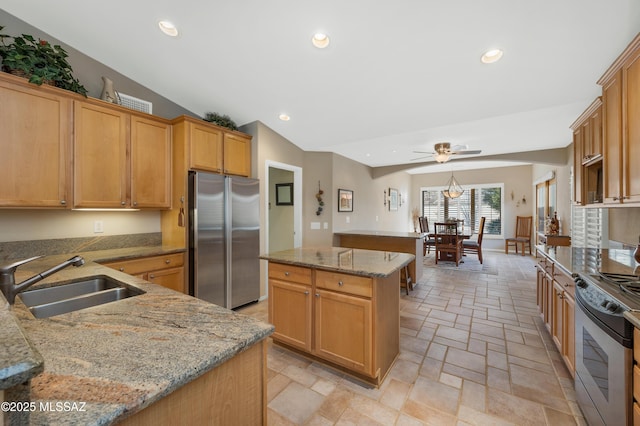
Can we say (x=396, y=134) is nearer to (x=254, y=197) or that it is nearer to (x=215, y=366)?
(x=254, y=197)

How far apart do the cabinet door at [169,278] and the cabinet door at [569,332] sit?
136 inches

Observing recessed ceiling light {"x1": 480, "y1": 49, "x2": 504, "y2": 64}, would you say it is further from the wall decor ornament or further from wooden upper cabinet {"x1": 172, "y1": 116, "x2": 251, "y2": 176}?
the wall decor ornament

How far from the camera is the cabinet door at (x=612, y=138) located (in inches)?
75.9

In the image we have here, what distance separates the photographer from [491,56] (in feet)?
7.18

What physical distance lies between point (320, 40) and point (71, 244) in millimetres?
3078

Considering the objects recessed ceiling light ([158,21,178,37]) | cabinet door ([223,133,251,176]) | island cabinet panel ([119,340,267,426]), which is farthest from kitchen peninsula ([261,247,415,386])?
recessed ceiling light ([158,21,178,37])

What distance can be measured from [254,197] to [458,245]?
452cm

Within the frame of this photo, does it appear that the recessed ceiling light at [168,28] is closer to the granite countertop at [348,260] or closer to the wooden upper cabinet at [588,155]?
the granite countertop at [348,260]

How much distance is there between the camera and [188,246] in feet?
9.87

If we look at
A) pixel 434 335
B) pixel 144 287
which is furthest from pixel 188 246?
pixel 434 335

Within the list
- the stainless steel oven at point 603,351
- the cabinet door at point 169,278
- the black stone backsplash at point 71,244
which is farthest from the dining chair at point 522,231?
the black stone backsplash at point 71,244

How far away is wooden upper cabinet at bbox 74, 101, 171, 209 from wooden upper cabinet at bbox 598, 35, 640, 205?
4.09m

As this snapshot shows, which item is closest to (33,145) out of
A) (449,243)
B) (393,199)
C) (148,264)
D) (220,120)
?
(148,264)

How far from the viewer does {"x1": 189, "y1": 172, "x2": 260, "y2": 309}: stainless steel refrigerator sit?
9.81ft
